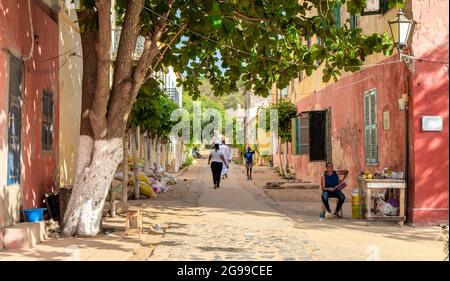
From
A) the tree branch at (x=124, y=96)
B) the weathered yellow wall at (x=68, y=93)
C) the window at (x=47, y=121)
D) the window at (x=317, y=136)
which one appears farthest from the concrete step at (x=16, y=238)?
the window at (x=317, y=136)

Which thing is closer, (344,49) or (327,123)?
(344,49)

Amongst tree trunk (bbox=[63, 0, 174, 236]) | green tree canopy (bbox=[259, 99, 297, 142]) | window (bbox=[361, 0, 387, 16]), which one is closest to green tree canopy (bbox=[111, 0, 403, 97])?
tree trunk (bbox=[63, 0, 174, 236])

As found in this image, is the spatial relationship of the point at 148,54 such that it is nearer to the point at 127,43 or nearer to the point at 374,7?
the point at 127,43

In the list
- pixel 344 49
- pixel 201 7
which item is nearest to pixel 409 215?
pixel 344 49

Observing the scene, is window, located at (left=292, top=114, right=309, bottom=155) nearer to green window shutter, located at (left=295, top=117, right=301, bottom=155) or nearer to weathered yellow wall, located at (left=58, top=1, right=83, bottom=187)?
green window shutter, located at (left=295, top=117, right=301, bottom=155)

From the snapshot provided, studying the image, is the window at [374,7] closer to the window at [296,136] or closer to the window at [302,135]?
the window at [302,135]

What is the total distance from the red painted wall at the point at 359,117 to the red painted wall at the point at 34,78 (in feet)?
23.0

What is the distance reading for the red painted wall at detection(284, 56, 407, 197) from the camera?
13.3m

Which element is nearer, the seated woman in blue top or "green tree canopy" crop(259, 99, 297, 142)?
the seated woman in blue top

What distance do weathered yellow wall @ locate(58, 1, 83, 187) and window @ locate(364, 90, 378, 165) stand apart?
710cm

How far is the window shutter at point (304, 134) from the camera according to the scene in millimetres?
21653

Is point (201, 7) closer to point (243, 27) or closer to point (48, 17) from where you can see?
point (243, 27)
